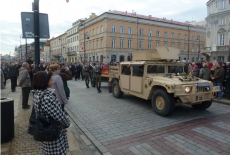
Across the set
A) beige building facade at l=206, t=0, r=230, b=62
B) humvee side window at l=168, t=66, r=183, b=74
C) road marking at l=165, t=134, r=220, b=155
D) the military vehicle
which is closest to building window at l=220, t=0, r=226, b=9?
beige building facade at l=206, t=0, r=230, b=62

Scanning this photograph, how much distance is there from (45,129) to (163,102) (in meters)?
4.62

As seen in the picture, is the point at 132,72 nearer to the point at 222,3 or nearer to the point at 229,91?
the point at 229,91

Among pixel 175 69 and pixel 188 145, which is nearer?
pixel 188 145

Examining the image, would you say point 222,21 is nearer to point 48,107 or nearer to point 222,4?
point 222,4

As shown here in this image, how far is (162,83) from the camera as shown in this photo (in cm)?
637

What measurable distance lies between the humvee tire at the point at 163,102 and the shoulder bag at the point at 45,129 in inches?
172

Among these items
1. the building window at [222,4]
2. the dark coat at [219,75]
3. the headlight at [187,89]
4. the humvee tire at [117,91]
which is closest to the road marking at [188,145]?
the headlight at [187,89]

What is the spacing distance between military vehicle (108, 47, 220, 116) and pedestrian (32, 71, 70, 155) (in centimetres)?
408

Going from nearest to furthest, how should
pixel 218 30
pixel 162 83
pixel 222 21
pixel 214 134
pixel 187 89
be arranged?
pixel 214 134 < pixel 187 89 < pixel 162 83 < pixel 222 21 < pixel 218 30

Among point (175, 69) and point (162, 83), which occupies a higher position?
point (175, 69)

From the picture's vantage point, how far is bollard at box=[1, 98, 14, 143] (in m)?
4.28

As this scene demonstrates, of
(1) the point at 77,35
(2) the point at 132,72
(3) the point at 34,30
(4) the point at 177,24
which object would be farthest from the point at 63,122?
(1) the point at 77,35

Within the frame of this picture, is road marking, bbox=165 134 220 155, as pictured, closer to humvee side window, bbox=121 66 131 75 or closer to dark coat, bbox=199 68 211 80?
humvee side window, bbox=121 66 131 75

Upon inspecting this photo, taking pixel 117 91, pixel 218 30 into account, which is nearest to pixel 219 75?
pixel 117 91
